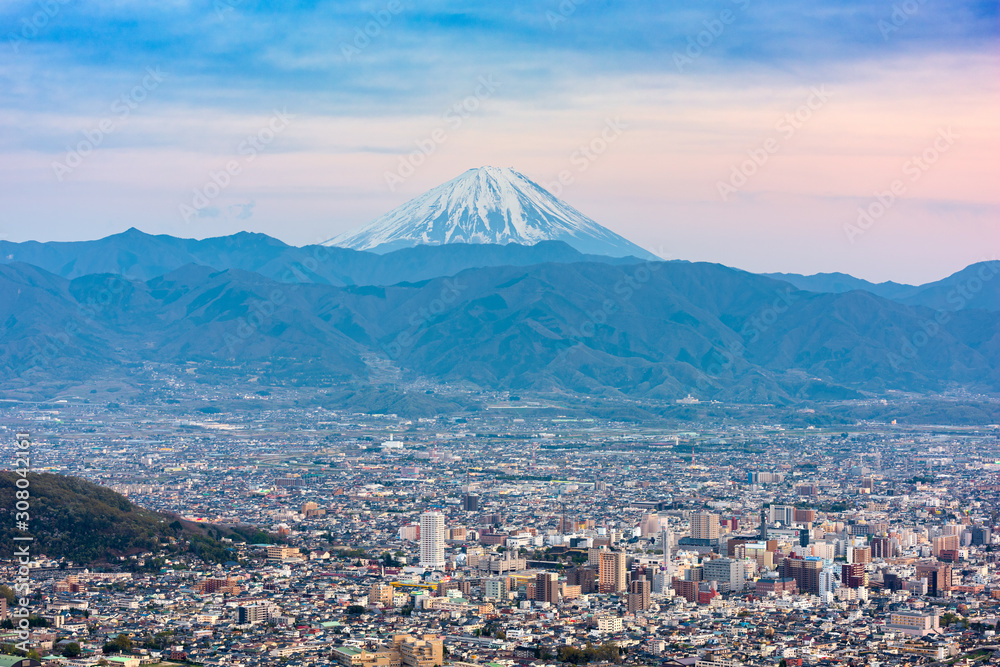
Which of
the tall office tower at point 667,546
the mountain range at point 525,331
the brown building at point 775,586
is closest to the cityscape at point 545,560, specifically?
the brown building at point 775,586

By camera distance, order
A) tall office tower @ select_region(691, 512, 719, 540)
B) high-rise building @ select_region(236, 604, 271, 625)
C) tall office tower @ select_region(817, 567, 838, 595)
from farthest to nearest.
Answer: tall office tower @ select_region(691, 512, 719, 540) → tall office tower @ select_region(817, 567, 838, 595) → high-rise building @ select_region(236, 604, 271, 625)

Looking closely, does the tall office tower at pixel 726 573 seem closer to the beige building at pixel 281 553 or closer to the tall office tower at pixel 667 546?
the tall office tower at pixel 667 546

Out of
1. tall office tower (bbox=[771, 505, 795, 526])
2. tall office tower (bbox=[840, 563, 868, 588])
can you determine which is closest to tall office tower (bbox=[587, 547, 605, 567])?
tall office tower (bbox=[840, 563, 868, 588])

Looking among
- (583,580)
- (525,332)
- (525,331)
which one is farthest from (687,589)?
(525,331)

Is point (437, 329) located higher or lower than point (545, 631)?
higher

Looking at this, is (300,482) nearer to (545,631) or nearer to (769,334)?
(545,631)

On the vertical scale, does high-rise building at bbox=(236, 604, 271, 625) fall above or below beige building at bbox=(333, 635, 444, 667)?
above

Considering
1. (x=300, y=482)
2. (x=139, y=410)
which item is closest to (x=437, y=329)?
(x=139, y=410)

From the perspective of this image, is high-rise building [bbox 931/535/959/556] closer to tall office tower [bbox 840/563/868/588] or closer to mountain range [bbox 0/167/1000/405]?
tall office tower [bbox 840/563/868/588]
